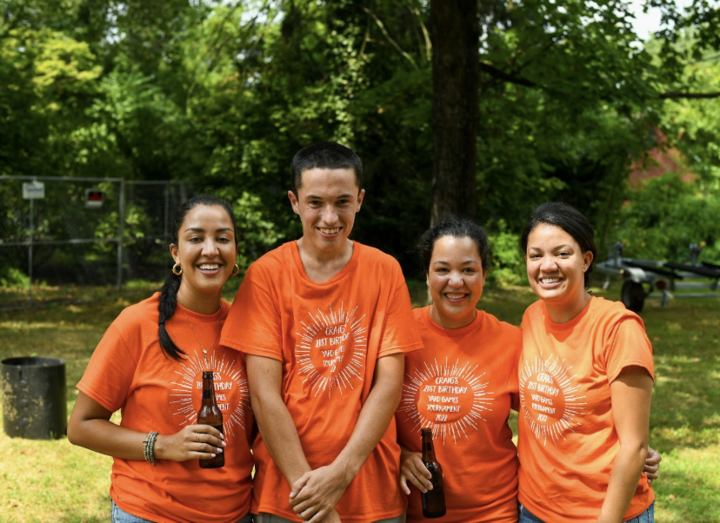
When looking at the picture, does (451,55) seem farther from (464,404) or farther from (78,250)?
(78,250)

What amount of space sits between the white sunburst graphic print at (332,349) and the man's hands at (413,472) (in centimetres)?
42

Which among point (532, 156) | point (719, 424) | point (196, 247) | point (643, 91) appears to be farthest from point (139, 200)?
point (196, 247)

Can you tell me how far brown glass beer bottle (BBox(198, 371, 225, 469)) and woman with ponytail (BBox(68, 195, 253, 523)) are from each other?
3 centimetres

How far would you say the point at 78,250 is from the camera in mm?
16312

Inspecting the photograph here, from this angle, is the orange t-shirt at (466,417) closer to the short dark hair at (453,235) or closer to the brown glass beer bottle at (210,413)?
the short dark hair at (453,235)

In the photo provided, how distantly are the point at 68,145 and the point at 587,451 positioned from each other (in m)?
17.8

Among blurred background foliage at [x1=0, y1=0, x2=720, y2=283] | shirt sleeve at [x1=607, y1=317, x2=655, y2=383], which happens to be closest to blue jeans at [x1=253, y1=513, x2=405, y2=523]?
shirt sleeve at [x1=607, y1=317, x2=655, y2=383]

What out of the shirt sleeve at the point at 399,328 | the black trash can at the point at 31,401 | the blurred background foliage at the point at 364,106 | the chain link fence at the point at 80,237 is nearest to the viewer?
the shirt sleeve at the point at 399,328

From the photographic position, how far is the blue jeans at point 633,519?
2715mm

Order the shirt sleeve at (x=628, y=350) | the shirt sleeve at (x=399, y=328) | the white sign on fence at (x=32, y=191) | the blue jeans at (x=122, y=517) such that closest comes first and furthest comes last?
1. the shirt sleeve at (x=628, y=350)
2. the blue jeans at (x=122, y=517)
3. the shirt sleeve at (x=399, y=328)
4. the white sign on fence at (x=32, y=191)

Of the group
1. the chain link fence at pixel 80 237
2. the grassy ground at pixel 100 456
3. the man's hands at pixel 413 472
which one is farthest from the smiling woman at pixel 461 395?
the chain link fence at pixel 80 237

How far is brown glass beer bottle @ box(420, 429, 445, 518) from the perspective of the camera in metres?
2.86

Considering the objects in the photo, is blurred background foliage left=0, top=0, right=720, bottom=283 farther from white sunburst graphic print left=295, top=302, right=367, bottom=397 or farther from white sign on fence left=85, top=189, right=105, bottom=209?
white sunburst graphic print left=295, top=302, right=367, bottom=397

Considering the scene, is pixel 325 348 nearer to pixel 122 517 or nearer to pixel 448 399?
pixel 448 399
